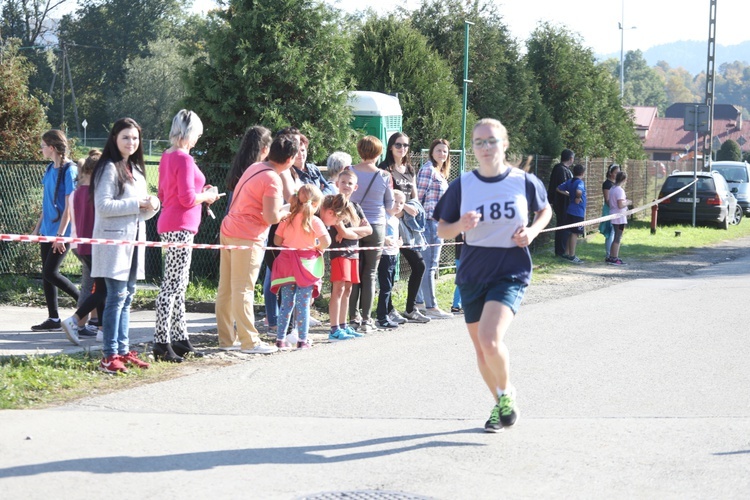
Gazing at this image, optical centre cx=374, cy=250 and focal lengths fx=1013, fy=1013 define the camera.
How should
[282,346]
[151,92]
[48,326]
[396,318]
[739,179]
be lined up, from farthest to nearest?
[151,92] < [739,179] < [396,318] < [48,326] < [282,346]

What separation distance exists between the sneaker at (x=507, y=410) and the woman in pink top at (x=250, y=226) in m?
3.08

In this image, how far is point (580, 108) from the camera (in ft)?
88.5

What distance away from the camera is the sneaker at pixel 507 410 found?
6094mm

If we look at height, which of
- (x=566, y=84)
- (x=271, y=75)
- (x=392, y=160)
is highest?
(x=566, y=84)

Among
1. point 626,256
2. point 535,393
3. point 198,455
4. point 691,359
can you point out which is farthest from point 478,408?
point 626,256

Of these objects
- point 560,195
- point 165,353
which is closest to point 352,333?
point 165,353

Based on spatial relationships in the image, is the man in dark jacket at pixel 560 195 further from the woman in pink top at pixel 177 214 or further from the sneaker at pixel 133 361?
the sneaker at pixel 133 361

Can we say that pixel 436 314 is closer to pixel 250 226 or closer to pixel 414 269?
pixel 414 269

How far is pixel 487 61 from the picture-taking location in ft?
77.2

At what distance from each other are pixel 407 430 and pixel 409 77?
11945 mm

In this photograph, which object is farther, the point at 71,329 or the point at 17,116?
the point at 17,116

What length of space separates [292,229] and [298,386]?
6.53 ft

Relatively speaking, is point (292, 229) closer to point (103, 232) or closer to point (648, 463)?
point (103, 232)

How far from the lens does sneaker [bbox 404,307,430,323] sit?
435 inches
